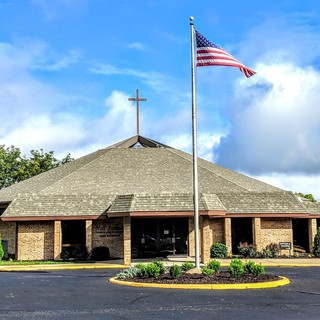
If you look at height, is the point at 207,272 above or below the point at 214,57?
below

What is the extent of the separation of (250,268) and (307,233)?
Answer: 60.8ft

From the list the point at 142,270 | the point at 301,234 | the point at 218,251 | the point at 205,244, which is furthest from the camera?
the point at 301,234

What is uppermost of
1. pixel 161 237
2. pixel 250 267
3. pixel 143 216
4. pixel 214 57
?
pixel 214 57

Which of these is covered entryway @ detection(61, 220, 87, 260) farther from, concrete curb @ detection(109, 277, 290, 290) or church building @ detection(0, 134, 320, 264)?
concrete curb @ detection(109, 277, 290, 290)

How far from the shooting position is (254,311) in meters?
12.7

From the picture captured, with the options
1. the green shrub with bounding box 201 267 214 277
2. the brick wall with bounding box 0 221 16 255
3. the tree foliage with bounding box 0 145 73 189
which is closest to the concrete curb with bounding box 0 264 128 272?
the brick wall with bounding box 0 221 16 255

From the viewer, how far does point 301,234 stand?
37.1m

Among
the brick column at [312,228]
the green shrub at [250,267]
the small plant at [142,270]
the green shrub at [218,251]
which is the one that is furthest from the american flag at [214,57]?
the brick column at [312,228]

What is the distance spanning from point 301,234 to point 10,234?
18.9m

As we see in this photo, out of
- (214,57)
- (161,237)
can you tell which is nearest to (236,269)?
(214,57)

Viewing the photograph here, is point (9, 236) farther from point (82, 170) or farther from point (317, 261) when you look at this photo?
A: point (317, 261)

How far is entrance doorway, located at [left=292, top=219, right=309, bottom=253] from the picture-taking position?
3603 centimetres

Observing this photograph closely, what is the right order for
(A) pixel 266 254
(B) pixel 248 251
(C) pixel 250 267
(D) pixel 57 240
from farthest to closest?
(B) pixel 248 251 < (A) pixel 266 254 < (D) pixel 57 240 < (C) pixel 250 267

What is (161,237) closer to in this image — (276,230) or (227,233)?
(227,233)
